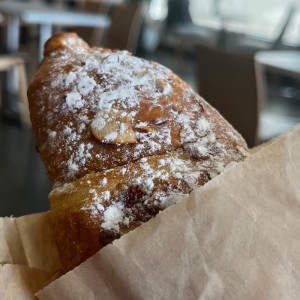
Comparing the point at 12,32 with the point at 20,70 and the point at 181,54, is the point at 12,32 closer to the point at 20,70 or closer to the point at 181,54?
the point at 20,70

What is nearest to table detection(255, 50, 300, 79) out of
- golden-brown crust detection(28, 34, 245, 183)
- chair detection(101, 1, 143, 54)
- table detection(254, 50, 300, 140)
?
table detection(254, 50, 300, 140)

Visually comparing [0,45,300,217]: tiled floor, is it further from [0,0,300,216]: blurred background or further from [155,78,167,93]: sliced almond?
[155,78,167,93]: sliced almond

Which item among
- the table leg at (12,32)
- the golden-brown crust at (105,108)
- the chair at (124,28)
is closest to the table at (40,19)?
the table leg at (12,32)

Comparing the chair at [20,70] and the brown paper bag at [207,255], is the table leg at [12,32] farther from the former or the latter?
the brown paper bag at [207,255]

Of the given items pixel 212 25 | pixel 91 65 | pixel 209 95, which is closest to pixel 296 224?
pixel 91 65

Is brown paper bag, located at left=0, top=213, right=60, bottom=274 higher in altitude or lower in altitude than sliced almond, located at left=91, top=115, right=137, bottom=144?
lower

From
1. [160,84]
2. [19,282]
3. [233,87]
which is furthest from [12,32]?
[19,282]
